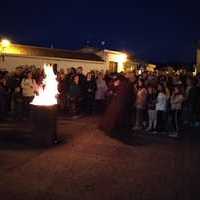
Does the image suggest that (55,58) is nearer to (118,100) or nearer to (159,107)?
(159,107)

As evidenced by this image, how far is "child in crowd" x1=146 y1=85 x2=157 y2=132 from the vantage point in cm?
1457

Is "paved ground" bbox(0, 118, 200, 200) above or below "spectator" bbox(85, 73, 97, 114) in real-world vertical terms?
below

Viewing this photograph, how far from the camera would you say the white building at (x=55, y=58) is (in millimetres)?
30141

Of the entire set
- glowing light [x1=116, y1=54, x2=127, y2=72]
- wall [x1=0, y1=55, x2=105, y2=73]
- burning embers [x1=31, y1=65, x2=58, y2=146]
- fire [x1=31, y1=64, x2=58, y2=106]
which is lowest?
burning embers [x1=31, y1=65, x2=58, y2=146]

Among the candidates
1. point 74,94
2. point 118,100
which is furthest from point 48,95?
point 74,94

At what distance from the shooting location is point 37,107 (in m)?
11.3

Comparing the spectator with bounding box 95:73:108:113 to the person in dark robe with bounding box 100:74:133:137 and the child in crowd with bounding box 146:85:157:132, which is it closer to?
the child in crowd with bounding box 146:85:157:132

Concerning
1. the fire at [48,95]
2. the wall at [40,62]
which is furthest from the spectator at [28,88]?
the wall at [40,62]

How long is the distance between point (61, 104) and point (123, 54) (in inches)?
1007

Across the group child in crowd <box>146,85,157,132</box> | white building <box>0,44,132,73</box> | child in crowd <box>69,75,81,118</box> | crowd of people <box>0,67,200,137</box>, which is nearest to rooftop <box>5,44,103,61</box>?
white building <box>0,44,132,73</box>

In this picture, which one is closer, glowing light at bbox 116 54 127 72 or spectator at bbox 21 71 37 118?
spectator at bbox 21 71 37 118

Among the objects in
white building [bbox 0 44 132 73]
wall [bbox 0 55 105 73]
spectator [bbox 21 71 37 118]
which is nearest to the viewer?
spectator [bbox 21 71 37 118]

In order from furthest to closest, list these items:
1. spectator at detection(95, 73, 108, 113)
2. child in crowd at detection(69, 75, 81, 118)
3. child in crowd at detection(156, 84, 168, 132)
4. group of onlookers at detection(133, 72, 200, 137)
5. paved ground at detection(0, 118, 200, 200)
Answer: spectator at detection(95, 73, 108, 113) → child in crowd at detection(69, 75, 81, 118) → group of onlookers at detection(133, 72, 200, 137) → child in crowd at detection(156, 84, 168, 132) → paved ground at detection(0, 118, 200, 200)

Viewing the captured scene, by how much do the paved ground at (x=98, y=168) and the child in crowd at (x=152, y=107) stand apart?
1.37 metres
